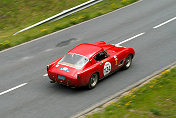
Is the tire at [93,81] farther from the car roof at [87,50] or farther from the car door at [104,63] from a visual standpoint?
the car roof at [87,50]

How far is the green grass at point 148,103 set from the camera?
977 centimetres

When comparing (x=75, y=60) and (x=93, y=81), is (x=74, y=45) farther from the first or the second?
(x=93, y=81)

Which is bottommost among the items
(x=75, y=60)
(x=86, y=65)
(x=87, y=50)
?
(x=86, y=65)

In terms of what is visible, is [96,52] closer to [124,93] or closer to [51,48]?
[124,93]

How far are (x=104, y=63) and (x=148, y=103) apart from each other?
9.73 feet

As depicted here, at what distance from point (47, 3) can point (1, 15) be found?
3900mm

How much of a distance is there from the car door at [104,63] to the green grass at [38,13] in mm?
6769

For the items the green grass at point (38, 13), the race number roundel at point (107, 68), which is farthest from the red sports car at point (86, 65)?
the green grass at point (38, 13)

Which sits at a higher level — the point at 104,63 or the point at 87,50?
the point at 87,50

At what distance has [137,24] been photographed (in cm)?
1955

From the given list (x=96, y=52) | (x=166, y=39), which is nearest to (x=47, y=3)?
(x=166, y=39)

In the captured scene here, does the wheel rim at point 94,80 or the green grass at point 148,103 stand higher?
the wheel rim at point 94,80

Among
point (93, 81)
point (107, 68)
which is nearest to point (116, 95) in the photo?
point (93, 81)

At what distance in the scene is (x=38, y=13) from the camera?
987 inches
